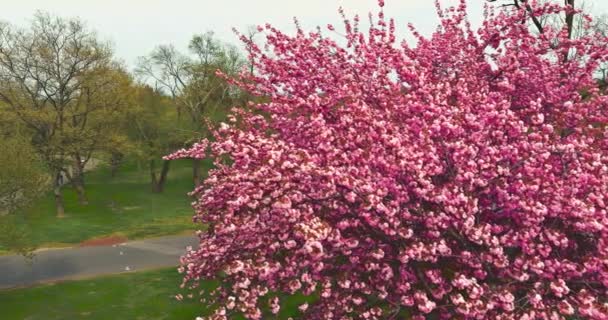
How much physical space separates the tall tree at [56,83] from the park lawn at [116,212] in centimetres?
324

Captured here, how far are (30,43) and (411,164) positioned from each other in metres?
40.1

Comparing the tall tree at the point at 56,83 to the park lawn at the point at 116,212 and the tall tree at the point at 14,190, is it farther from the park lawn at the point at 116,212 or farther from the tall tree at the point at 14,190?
the tall tree at the point at 14,190

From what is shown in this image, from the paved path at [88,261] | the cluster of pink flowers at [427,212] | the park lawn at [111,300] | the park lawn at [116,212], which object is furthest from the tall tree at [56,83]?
the cluster of pink flowers at [427,212]

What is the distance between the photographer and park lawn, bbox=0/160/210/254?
32250mm

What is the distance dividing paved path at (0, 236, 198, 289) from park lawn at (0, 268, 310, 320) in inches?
75.1

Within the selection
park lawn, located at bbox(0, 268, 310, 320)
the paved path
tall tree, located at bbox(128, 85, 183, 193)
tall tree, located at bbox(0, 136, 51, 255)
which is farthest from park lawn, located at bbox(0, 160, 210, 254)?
tall tree, located at bbox(128, 85, 183, 193)

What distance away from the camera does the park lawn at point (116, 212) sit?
106ft

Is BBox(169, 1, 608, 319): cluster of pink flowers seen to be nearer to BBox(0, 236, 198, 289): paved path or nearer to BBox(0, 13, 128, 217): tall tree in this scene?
BBox(0, 236, 198, 289): paved path

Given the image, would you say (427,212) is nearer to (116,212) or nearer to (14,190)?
(14,190)

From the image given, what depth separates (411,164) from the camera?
25.2ft

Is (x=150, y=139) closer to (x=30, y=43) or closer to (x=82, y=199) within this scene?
(x=82, y=199)

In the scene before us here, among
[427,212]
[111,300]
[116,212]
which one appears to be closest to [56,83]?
[116,212]

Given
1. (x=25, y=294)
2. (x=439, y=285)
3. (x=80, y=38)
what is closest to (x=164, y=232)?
(x=25, y=294)

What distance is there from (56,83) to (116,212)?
11370 millimetres
